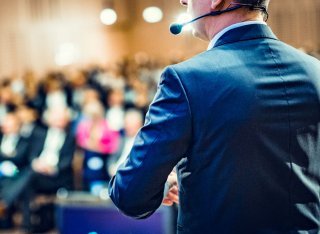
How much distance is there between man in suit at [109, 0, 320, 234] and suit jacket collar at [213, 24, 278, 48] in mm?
36

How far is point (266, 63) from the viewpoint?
1.58 metres

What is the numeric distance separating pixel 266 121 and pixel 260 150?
7cm

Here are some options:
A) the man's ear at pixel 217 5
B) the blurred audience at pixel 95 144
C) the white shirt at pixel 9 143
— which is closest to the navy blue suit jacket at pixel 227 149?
the man's ear at pixel 217 5

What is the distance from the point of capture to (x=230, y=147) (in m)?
1.50

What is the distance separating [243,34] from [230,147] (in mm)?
305

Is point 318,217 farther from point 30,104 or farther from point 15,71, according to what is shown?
point 15,71

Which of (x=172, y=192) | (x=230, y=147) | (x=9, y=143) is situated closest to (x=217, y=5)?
(x=230, y=147)

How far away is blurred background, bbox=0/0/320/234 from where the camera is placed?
6742 millimetres

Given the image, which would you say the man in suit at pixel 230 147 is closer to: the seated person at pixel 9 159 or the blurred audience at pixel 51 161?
the blurred audience at pixel 51 161

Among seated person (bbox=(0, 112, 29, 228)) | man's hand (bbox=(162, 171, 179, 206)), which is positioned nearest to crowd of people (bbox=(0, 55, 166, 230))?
seated person (bbox=(0, 112, 29, 228))

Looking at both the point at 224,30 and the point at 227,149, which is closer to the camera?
the point at 227,149

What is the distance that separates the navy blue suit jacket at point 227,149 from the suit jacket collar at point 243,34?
0.17 ft

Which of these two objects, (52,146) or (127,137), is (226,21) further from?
(52,146)

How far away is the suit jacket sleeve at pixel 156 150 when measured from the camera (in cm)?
147
